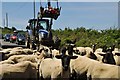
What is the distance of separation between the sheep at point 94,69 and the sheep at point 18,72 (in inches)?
81.0

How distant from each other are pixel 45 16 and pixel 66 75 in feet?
34.5

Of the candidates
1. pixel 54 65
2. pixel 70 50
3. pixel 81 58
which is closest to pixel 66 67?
pixel 54 65

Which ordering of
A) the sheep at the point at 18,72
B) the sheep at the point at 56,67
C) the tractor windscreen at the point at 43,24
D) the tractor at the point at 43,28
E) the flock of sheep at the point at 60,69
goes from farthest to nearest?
the tractor windscreen at the point at 43,24 → the tractor at the point at 43,28 → the sheep at the point at 56,67 → the flock of sheep at the point at 60,69 → the sheep at the point at 18,72

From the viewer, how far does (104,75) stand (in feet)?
40.7

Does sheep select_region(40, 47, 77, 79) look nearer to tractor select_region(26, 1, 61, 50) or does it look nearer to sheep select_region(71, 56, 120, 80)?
sheep select_region(71, 56, 120, 80)

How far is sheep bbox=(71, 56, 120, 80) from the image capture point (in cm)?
1232

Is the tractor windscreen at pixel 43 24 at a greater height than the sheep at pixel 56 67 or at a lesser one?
greater

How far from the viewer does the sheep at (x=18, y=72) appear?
12287 mm

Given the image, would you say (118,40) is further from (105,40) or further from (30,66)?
(30,66)

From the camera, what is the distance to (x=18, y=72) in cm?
1263

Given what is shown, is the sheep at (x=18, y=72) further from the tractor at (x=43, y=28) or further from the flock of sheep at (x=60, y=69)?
the tractor at (x=43, y=28)

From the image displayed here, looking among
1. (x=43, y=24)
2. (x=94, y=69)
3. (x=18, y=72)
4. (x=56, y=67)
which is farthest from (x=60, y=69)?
(x=43, y=24)

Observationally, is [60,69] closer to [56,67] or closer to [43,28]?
[56,67]

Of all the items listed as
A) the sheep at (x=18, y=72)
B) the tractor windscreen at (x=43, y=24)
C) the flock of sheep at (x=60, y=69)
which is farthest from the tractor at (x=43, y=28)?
the sheep at (x=18, y=72)
